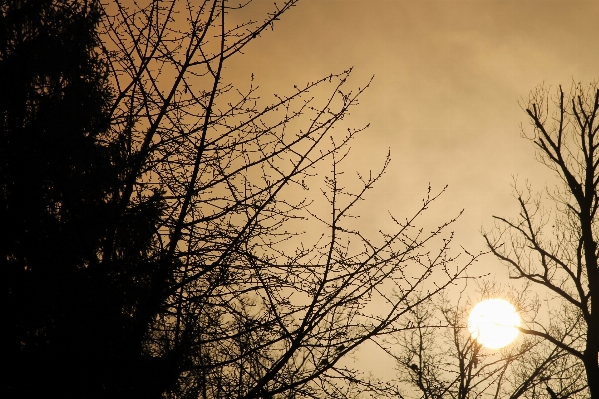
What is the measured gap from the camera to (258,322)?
3.49m

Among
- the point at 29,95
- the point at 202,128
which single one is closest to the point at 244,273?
the point at 202,128

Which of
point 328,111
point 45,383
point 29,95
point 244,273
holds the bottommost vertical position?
point 45,383

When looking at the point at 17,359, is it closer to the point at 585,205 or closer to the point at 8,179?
the point at 8,179

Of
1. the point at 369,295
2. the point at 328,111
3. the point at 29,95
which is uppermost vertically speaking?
the point at 328,111

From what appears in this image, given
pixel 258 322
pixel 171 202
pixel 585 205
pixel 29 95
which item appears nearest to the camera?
pixel 258 322

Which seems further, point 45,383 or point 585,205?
point 585,205

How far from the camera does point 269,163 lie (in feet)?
12.5

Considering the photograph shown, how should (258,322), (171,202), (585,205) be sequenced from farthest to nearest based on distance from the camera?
(585,205) < (171,202) < (258,322)

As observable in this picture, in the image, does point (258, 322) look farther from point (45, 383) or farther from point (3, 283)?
point (3, 283)

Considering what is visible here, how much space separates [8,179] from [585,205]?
777 cm

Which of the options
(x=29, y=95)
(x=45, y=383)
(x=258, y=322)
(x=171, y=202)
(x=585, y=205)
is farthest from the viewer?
(x=585, y=205)

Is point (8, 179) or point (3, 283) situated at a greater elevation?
point (8, 179)

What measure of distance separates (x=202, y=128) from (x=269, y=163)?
529mm

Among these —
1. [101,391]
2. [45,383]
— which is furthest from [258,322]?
[45,383]
